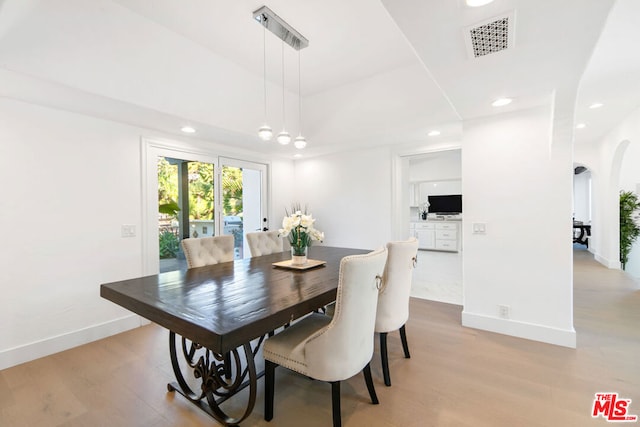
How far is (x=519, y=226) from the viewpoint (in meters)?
2.77

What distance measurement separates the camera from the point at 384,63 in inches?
129

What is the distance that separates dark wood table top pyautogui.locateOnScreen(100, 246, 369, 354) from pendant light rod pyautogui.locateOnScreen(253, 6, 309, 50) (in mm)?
2191

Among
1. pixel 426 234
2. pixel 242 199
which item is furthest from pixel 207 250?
pixel 426 234

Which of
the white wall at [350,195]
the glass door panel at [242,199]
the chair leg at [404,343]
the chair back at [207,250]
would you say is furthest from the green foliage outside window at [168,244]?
the chair leg at [404,343]

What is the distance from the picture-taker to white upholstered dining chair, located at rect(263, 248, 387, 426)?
145cm

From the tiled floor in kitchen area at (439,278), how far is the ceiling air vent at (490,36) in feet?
10.2

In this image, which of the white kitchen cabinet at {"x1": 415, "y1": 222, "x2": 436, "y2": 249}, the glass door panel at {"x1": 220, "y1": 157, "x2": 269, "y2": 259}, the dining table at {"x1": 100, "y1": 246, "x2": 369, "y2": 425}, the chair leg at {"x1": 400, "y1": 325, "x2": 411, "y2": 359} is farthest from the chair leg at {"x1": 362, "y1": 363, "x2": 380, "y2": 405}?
the white kitchen cabinet at {"x1": 415, "y1": 222, "x2": 436, "y2": 249}

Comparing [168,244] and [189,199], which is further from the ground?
[189,199]

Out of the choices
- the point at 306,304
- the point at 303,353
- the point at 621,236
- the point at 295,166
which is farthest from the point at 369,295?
the point at 621,236

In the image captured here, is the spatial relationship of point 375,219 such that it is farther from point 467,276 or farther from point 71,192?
point 71,192

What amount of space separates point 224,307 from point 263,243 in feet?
6.11

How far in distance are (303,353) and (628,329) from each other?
140 inches

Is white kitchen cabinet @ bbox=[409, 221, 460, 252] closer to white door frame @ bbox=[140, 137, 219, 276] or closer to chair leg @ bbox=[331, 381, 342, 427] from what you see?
white door frame @ bbox=[140, 137, 219, 276]

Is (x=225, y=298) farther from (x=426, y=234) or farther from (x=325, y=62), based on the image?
(x=426, y=234)
